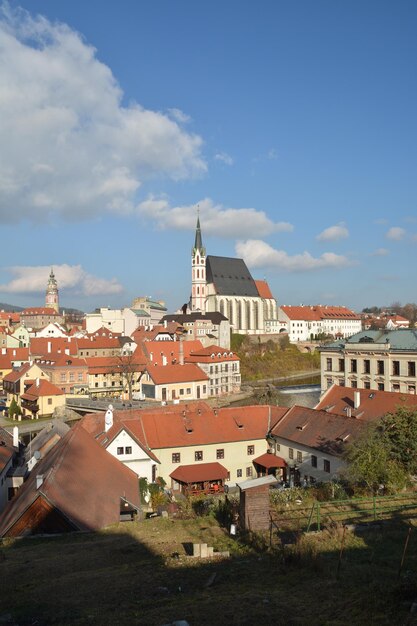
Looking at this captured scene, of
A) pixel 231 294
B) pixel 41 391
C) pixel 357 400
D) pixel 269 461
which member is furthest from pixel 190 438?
pixel 231 294

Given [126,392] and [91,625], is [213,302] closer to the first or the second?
[126,392]

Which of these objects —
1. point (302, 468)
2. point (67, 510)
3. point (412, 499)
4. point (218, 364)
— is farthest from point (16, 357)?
point (412, 499)

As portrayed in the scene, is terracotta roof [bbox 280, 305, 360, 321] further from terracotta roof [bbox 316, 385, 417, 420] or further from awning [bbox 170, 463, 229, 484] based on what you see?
awning [bbox 170, 463, 229, 484]

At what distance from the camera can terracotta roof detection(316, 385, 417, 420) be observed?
101ft

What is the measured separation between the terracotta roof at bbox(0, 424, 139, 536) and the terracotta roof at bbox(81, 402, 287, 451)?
6.18 metres

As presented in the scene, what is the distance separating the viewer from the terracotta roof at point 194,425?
32219mm

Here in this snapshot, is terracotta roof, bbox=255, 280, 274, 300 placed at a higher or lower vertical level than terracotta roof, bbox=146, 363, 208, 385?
higher

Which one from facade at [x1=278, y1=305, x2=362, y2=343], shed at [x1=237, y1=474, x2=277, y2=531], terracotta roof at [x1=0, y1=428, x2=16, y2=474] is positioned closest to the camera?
shed at [x1=237, y1=474, x2=277, y2=531]

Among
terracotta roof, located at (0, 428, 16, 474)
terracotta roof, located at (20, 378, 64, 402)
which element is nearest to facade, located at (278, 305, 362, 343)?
terracotta roof, located at (20, 378, 64, 402)

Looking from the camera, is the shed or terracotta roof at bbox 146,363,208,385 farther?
terracotta roof at bbox 146,363,208,385

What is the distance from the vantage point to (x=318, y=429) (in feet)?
99.0

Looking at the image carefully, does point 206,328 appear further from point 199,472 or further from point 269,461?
point 199,472

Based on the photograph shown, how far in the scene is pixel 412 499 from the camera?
16578 millimetres

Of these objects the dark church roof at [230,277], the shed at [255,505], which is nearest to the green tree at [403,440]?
the shed at [255,505]
